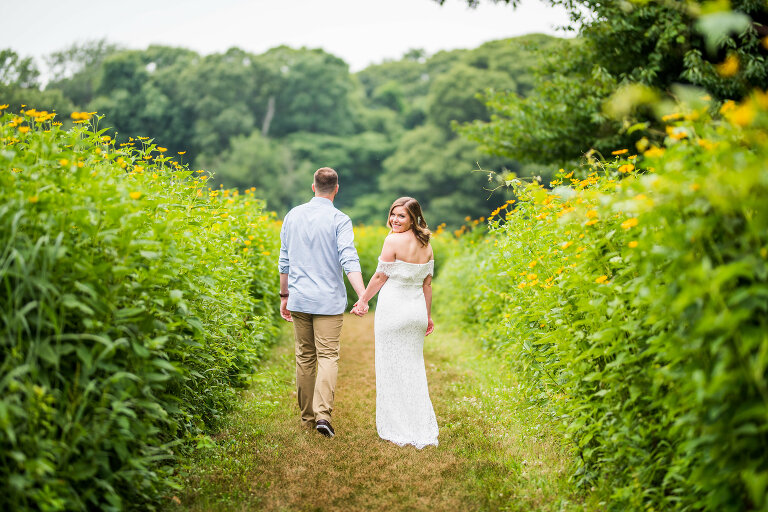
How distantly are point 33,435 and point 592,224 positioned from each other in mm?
3026

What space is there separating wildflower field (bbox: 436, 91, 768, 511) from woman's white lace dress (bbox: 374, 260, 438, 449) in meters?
1.18

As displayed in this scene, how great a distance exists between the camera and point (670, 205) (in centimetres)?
232

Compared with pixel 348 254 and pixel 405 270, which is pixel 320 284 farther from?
pixel 405 270

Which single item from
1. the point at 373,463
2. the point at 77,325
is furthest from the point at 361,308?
the point at 77,325

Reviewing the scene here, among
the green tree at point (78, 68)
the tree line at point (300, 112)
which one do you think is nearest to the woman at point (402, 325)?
the tree line at point (300, 112)

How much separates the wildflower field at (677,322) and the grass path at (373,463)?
1.39 ft

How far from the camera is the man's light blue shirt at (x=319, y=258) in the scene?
4625 millimetres

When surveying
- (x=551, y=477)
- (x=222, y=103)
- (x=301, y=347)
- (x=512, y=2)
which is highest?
(x=222, y=103)

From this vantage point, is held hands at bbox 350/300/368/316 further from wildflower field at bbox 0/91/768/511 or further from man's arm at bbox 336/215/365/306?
wildflower field at bbox 0/91/768/511

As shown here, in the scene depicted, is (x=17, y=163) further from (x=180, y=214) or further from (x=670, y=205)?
(x=670, y=205)

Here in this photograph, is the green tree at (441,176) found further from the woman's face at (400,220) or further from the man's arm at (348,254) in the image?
the man's arm at (348,254)

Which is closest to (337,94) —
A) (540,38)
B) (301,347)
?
(540,38)

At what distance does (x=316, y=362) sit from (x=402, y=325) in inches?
34.0

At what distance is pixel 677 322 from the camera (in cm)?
236
